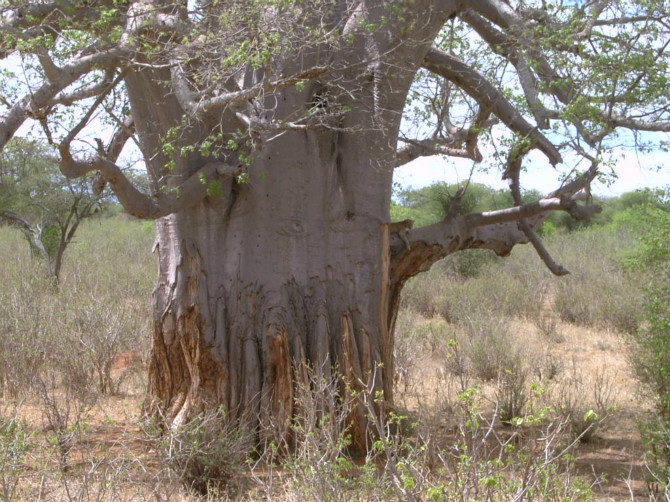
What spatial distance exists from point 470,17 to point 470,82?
0.55 metres

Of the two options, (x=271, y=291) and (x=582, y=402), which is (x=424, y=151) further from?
(x=582, y=402)

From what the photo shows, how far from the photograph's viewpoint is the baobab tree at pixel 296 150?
207 inches

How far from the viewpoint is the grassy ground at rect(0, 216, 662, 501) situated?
3566 mm

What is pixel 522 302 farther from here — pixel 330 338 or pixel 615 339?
pixel 330 338

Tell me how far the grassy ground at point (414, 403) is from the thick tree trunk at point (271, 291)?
0.38 meters

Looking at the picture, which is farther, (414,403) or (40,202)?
(40,202)

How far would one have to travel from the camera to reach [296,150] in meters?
6.13

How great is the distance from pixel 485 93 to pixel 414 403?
10.9ft

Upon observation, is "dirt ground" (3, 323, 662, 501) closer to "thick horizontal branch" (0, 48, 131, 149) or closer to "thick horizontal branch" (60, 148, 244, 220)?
"thick horizontal branch" (60, 148, 244, 220)

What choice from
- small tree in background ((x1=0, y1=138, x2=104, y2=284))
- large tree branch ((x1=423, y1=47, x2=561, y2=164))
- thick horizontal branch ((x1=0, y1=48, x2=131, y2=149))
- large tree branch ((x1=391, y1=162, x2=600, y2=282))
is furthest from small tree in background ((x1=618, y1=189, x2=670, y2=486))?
small tree in background ((x1=0, y1=138, x2=104, y2=284))

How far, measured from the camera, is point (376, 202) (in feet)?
20.7

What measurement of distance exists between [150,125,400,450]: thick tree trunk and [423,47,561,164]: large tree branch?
119cm

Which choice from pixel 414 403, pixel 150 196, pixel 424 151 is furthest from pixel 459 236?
pixel 150 196

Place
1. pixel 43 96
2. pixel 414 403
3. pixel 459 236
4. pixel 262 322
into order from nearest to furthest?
1. pixel 43 96
2. pixel 262 322
3. pixel 459 236
4. pixel 414 403
